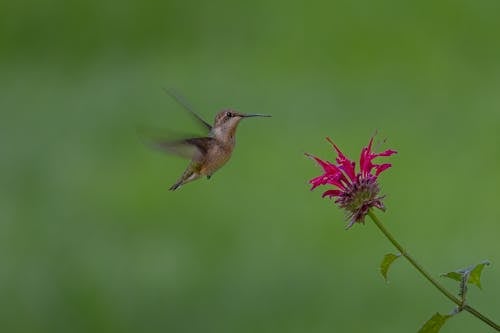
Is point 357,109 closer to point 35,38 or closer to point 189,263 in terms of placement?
point 189,263

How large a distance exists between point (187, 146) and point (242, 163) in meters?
3.87

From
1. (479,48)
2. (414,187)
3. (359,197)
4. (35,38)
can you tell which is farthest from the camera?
(35,38)

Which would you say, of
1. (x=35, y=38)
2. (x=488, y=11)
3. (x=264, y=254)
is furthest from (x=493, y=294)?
(x=35, y=38)

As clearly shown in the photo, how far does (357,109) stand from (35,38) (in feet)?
9.48

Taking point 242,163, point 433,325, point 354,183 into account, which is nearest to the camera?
point 433,325

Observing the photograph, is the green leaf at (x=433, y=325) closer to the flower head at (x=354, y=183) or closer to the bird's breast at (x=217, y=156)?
the flower head at (x=354, y=183)

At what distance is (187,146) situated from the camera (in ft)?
6.42

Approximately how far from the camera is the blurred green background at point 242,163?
15.5ft

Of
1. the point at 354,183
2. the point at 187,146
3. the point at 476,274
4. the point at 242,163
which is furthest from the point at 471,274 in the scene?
the point at 242,163

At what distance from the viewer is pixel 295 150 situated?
19.2ft

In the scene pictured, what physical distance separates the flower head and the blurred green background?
2.58 m

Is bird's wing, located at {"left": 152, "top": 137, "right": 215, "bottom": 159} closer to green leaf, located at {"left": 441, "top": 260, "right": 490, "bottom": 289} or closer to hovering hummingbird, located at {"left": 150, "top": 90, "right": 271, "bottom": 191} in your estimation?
hovering hummingbird, located at {"left": 150, "top": 90, "right": 271, "bottom": 191}

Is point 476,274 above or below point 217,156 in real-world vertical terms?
below

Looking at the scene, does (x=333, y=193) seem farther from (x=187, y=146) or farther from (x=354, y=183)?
(x=187, y=146)
